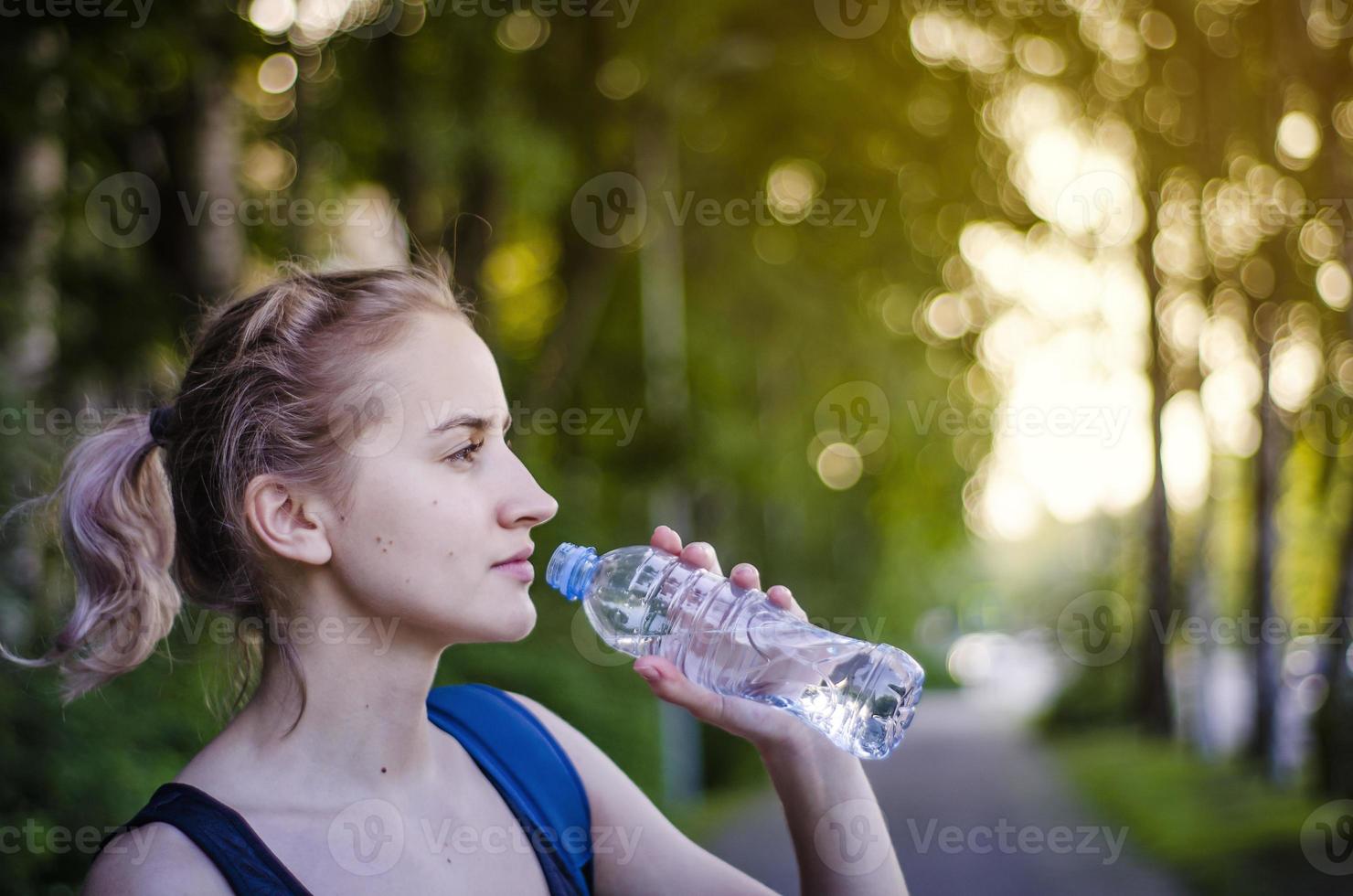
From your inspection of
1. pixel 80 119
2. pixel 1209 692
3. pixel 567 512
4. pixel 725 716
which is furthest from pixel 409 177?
pixel 1209 692

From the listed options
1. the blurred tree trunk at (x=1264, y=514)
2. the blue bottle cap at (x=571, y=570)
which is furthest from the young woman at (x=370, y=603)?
the blurred tree trunk at (x=1264, y=514)

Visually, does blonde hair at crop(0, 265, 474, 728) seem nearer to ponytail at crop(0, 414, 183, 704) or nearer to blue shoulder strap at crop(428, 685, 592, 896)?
Result: ponytail at crop(0, 414, 183, 704)

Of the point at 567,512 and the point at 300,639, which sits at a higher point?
the point at 300,639

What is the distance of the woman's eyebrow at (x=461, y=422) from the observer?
230 centimetres

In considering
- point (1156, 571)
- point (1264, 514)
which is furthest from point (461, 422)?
point (1156, 571)

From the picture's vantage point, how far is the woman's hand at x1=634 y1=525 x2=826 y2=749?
234 centimetres

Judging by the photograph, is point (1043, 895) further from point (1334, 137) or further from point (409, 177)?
point (409, 177)

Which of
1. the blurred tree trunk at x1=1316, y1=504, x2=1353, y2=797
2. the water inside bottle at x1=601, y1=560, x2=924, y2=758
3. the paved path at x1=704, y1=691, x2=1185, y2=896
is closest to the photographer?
the water inside bottle at x1=601, y1=560, x2=924, y2=758

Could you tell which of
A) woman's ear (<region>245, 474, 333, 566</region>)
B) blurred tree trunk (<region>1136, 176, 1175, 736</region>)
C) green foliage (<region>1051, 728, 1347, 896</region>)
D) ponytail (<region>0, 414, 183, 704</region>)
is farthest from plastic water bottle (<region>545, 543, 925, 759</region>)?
blurred tree trunk (<region>1136, 176, 1175, 736</region>)

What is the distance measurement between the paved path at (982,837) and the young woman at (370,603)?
20.0 feet

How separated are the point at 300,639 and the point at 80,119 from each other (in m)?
5.19

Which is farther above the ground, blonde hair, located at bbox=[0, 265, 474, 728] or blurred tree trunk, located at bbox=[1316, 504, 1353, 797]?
blonde hair, located at bbox=[0, 265, 474, 728]

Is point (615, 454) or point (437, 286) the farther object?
point (615, 454)

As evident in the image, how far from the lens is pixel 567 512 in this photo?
11188mm
